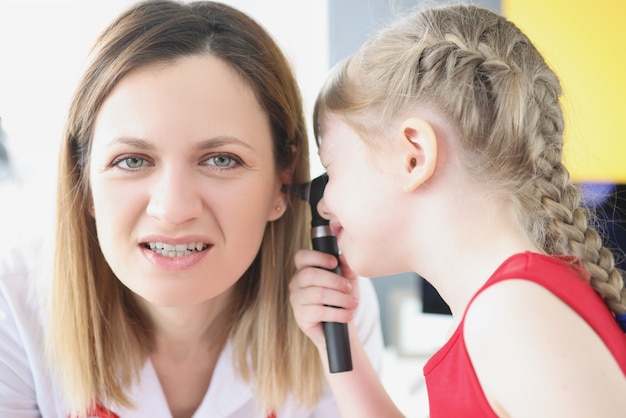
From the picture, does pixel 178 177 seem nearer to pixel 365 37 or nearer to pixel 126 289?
pixel 126 289

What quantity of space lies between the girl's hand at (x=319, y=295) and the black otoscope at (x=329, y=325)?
0.01 m

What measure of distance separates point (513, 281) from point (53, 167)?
758 mm

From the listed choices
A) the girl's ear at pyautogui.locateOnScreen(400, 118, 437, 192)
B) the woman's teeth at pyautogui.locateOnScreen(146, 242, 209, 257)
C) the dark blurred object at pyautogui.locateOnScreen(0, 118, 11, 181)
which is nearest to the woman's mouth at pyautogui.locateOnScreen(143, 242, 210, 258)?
the woman's teeth at pyautogui.locateOnScreen(146, 242, 209, 257)

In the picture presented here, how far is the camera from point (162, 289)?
3.41ft

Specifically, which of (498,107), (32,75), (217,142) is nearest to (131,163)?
(217,142)

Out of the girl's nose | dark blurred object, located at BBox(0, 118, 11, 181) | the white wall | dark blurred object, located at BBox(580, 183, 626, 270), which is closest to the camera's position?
the girl's nose

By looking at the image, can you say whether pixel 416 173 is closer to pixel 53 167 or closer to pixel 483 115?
pixel 483 115

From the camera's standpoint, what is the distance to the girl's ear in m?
0.90

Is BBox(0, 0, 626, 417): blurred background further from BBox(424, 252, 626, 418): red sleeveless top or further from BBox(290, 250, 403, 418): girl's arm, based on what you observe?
BBox(424, 252, 626, 418): red sleeveless top

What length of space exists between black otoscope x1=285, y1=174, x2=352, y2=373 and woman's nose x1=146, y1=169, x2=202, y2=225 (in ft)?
0.72

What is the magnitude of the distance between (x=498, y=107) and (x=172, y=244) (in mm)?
→ 496

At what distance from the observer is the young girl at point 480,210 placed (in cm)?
74

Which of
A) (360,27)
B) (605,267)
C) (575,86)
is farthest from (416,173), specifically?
(360,27)

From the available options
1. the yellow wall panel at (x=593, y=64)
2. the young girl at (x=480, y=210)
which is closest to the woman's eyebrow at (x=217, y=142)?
the young girl at (x=480, y=210)
